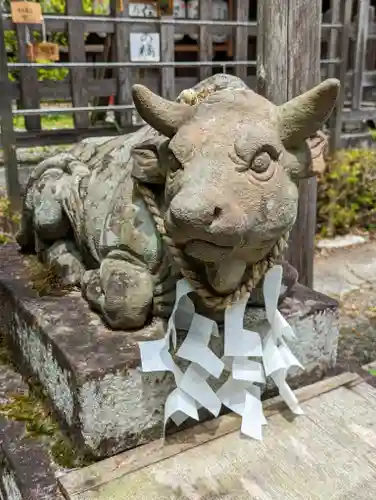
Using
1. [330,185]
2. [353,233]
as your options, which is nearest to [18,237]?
[330,185]

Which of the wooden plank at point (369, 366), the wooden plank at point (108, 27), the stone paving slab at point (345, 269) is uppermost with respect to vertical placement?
the wooden plank at point (108, 27)

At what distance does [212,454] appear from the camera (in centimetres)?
167

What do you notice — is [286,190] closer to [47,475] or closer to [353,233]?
[47,475]

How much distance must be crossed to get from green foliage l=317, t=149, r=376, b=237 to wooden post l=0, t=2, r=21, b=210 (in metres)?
2.60

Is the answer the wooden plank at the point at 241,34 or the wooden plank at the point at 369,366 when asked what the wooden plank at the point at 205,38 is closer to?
the wooden plank at the point at 241,34

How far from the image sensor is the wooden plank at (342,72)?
5.55 metres

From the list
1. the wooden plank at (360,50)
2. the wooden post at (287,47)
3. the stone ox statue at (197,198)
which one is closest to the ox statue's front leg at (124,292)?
the stone ox statue at (197,198)

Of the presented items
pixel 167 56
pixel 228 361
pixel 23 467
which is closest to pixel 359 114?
pixel 167 56

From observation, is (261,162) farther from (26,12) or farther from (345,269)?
(345,269)

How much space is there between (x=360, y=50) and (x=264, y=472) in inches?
204

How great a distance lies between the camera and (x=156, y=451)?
1.68 metres

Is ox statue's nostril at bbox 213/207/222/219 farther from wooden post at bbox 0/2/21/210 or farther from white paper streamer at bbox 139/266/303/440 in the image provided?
wooden post at bbox 0/2/21/210

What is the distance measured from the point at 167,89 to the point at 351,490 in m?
3.93

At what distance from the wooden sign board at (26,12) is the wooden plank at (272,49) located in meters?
2.16
